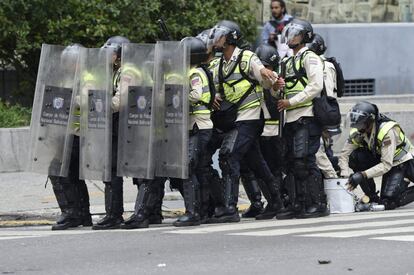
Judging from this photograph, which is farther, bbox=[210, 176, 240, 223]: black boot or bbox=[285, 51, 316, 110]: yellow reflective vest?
bbox=[285, 51, 316, 110]: yellow reflective vest

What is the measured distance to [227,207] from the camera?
1166cm

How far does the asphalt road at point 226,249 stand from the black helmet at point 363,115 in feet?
4.18

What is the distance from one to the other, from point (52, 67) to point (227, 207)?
6.77ft

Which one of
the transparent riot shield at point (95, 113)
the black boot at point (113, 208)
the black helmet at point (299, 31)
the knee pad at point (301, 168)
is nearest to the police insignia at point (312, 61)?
the black helmet at point (299, 31)

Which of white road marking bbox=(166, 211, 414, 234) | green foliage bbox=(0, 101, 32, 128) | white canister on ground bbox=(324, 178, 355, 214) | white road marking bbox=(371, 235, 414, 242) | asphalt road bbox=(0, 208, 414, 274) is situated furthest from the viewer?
green foliage bbox=(0, 101, 32, 128)

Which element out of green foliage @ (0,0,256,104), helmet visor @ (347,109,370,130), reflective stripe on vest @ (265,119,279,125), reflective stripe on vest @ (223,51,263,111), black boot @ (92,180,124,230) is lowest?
black boot @ (92,180,124,230)

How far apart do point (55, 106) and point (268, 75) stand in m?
1.97

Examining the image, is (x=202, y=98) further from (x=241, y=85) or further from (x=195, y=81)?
(x=241, y=85)

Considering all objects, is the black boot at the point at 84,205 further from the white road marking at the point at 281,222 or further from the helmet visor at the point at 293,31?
the helmet visor at the point at 293,31

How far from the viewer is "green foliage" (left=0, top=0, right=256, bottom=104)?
16719 mm

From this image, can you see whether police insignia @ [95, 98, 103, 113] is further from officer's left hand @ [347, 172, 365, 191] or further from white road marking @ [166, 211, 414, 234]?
officer's left hand @ [347, 172, 365, 191]

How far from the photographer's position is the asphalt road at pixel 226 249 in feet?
29.1

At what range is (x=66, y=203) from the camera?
1168cm

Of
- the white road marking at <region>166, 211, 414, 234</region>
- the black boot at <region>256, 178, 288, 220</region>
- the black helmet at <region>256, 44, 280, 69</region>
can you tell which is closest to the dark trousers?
the black boot at <region>256, 178, 288, 220</region>
